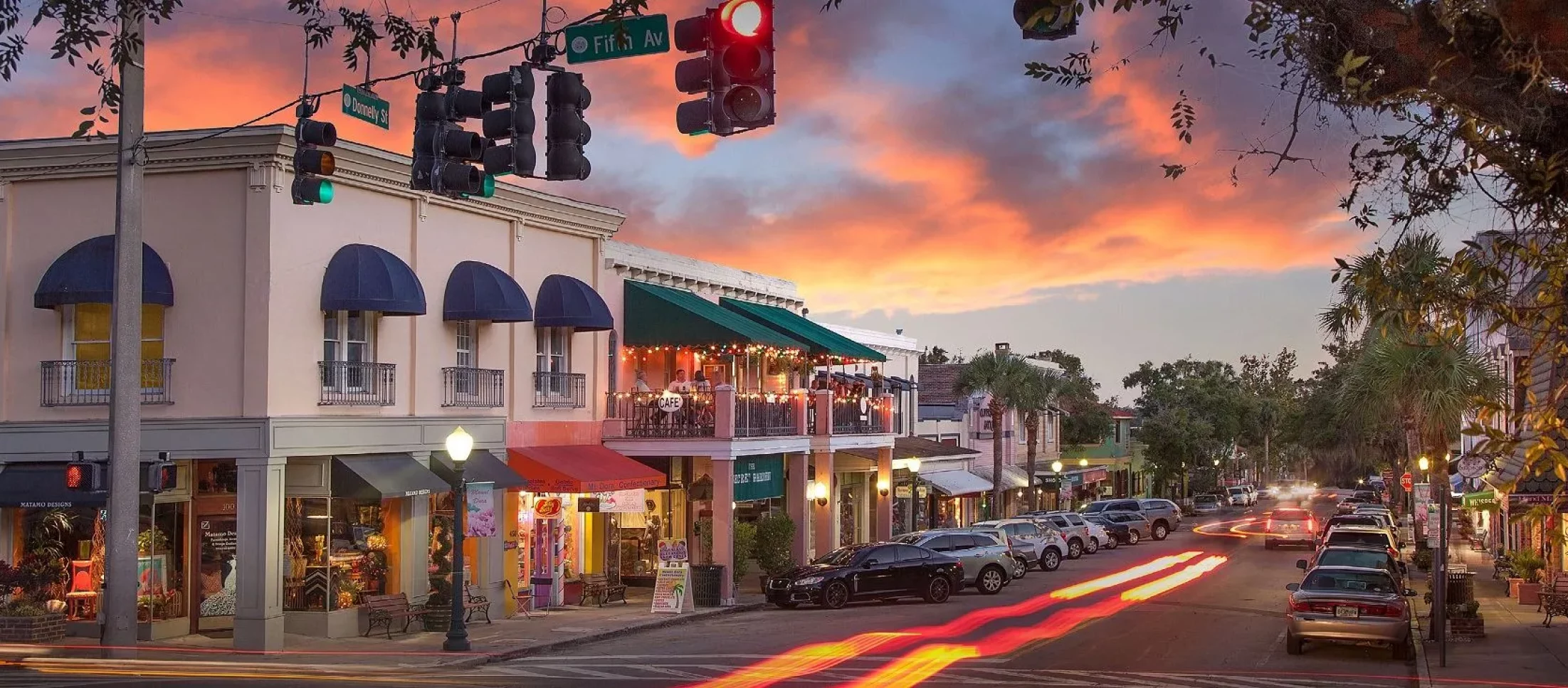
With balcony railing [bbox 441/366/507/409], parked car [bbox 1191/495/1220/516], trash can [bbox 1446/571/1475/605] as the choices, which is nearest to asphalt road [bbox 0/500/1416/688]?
trash can [bbox 1446/571/1475/605]

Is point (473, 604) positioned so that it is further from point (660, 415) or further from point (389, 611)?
point (660, 415)

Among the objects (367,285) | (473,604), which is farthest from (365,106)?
(473,604)

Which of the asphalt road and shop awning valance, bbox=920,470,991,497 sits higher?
shop awning valance, bbox=920,470,991,497

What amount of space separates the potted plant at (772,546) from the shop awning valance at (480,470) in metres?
8.58

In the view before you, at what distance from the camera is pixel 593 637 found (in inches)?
985

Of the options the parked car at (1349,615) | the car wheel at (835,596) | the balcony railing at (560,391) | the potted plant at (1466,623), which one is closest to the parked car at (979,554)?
the car wheel at (835,596)

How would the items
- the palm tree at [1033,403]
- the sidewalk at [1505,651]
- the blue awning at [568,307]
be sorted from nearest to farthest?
the sidewalk at [1505,651], the blue awning at [568,307], the palm tree at [1033,403]

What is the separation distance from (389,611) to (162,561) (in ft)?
11.5

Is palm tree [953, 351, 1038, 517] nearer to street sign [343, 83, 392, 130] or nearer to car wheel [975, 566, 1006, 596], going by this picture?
car wheel [975, 566, 1006, 596]

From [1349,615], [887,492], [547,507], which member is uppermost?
[547,507]

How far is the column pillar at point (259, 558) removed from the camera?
22.0m

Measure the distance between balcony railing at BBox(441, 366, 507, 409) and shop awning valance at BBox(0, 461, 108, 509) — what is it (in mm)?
6390

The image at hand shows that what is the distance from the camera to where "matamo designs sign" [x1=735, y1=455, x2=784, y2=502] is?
34.2 m

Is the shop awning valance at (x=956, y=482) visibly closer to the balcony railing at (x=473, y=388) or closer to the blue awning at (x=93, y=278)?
the balcony railing at (x=473, y=388)
